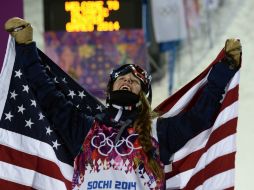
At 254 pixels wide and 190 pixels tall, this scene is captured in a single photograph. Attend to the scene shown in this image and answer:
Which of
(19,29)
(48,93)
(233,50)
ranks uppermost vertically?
(19,29)

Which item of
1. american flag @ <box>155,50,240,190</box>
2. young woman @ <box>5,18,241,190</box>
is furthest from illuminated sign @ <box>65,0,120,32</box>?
young woman @ <box>5,18,241,190</box>

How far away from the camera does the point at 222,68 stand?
9.53 feet

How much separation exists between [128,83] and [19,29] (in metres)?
0.44

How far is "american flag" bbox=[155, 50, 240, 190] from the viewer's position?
3.03 m

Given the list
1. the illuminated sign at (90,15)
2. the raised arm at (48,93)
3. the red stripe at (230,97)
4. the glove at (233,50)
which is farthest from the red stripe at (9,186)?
the illuminated sign at (90,15)

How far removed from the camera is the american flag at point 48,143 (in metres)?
3.09

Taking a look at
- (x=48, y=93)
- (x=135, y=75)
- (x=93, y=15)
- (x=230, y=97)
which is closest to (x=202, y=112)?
(x=230, y=97)

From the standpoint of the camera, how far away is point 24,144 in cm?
319

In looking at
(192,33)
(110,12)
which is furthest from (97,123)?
(192,33)

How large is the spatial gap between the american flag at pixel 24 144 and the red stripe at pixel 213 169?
465 mm

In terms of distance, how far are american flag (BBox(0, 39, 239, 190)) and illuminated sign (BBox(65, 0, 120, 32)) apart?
200cm

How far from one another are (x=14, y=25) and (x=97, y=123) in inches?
18.4

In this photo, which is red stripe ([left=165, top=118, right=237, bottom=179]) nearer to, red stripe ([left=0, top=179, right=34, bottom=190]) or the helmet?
the helmet

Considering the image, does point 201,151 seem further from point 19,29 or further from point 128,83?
point 19,29
